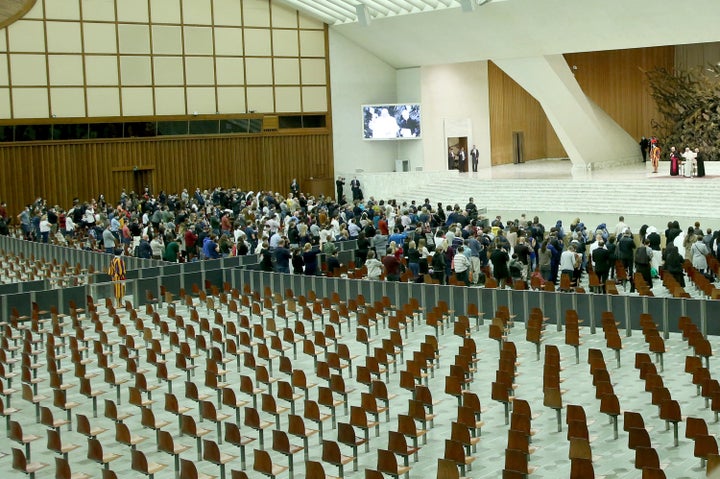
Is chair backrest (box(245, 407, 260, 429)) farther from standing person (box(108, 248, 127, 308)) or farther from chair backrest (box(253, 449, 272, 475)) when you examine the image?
standing person (box(108, 248, 127, 308))

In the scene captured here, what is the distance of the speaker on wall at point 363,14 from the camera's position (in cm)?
3397

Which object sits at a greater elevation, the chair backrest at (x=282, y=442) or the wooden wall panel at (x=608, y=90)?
the wooden wall panel at (x=608, y=90)

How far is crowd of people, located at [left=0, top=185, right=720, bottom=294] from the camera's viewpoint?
712 inches

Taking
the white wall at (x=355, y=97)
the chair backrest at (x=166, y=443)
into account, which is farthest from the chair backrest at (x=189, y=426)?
the white wall at (x=355, y=97)

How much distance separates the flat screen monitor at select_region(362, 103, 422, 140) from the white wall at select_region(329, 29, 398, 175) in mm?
543

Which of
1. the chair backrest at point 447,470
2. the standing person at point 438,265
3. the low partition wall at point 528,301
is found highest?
the standing person at point 438,265

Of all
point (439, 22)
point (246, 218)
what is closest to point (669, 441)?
point (246, 218)

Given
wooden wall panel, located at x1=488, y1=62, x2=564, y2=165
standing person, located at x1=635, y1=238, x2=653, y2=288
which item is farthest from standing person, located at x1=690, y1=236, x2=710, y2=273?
wooden wall panel, located at x1=488, y1=62, x2=564, y2=165

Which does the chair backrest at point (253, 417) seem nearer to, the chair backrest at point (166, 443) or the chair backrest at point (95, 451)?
the chair backrest at point (166, 443)

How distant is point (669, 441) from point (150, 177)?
2805 centimetres

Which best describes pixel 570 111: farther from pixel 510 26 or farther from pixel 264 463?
pixel 264 463

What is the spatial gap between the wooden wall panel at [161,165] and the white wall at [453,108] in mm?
3967

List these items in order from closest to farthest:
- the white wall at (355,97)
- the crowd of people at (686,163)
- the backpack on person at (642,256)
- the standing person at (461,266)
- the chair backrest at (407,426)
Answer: the chair backrest at (407,426)
the backpack on person at (642,256)
the standing person at (461,266)
the crowd of people at (686,163)
the white wall at (355,97)

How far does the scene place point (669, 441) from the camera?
1016 cm
